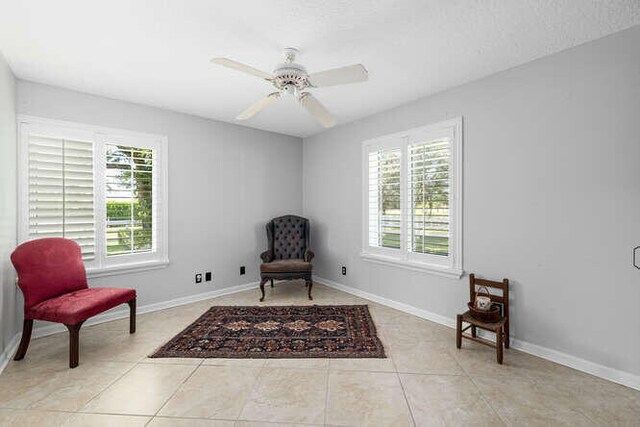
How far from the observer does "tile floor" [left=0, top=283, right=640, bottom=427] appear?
1.71 metres

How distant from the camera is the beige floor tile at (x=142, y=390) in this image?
5.88ft

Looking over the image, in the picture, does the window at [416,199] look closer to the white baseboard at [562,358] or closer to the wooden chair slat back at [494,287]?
the wooden chair slat back at [494,287]

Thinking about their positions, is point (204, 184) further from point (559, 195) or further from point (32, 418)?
point (559, 195)

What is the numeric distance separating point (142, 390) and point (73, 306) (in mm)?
914

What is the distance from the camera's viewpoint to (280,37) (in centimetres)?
208

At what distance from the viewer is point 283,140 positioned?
4781 millimetres

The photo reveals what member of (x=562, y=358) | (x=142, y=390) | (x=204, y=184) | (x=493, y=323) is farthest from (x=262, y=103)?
(x=562, y=358)

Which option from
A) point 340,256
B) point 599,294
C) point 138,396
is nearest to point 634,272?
point 599,294

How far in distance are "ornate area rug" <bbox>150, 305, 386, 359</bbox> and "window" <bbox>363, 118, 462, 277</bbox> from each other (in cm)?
91

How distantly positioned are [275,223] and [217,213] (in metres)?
0.88

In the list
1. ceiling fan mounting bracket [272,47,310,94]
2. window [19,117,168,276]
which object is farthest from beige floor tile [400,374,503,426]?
window [19,117,168,276]

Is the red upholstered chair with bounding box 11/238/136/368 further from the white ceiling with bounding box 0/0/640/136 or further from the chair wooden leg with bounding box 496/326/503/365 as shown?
the chair wooden leg with bounding box 496/326/503/365

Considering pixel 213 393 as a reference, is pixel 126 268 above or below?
→ above

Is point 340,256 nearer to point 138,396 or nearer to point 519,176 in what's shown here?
point 519,176
